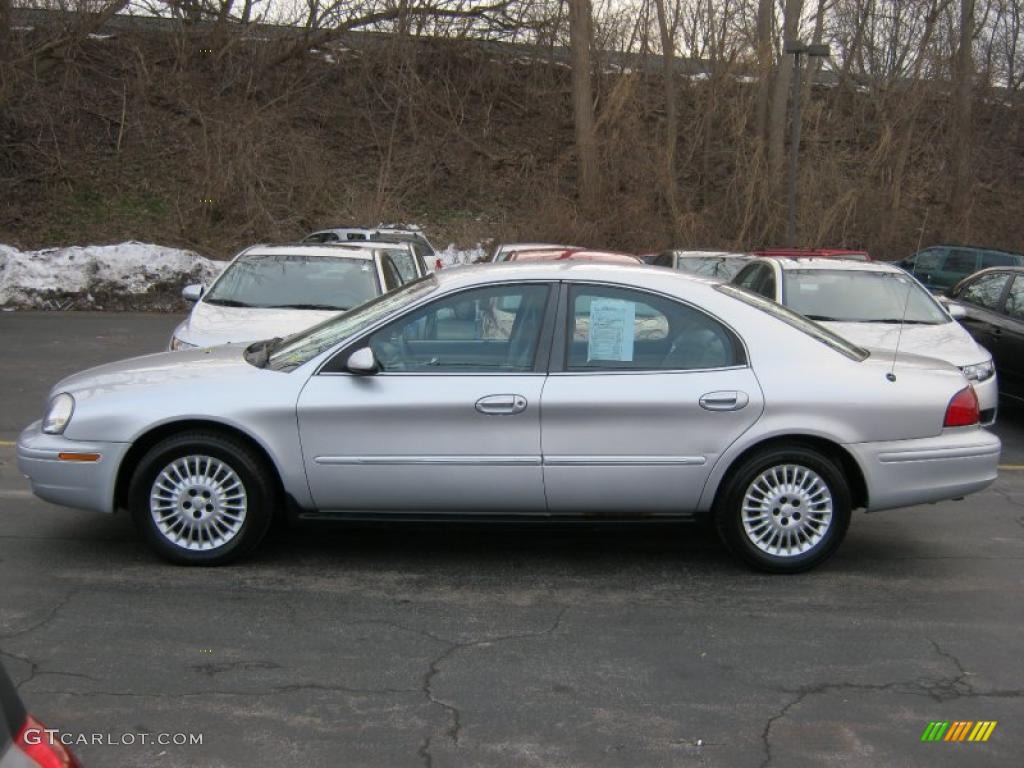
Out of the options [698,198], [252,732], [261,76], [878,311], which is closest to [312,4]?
[261,76]

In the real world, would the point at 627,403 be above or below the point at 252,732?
above

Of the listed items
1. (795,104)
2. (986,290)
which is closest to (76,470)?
(986,290)

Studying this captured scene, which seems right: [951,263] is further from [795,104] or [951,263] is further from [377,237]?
[377,237]

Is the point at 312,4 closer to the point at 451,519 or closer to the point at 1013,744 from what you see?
the point at 451,519

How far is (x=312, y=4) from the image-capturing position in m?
30.1

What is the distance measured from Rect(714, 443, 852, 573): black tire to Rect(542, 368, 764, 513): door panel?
0.60 feet

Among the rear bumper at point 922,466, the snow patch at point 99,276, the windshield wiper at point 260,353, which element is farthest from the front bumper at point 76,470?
the snow patch at point 99,276

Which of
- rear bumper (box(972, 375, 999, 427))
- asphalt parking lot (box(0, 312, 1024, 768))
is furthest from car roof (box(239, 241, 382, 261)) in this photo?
rear bumper (box(972, 375, 999, 427))

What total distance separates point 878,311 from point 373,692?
695 centimetres

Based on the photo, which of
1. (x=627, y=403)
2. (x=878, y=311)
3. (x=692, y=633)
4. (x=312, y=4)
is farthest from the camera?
(x=312, y=4)

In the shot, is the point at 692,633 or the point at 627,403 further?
the point at 627,403

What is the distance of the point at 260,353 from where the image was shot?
5941mm

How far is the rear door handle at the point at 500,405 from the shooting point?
5371 millimetres

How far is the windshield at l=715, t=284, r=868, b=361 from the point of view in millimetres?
5797
